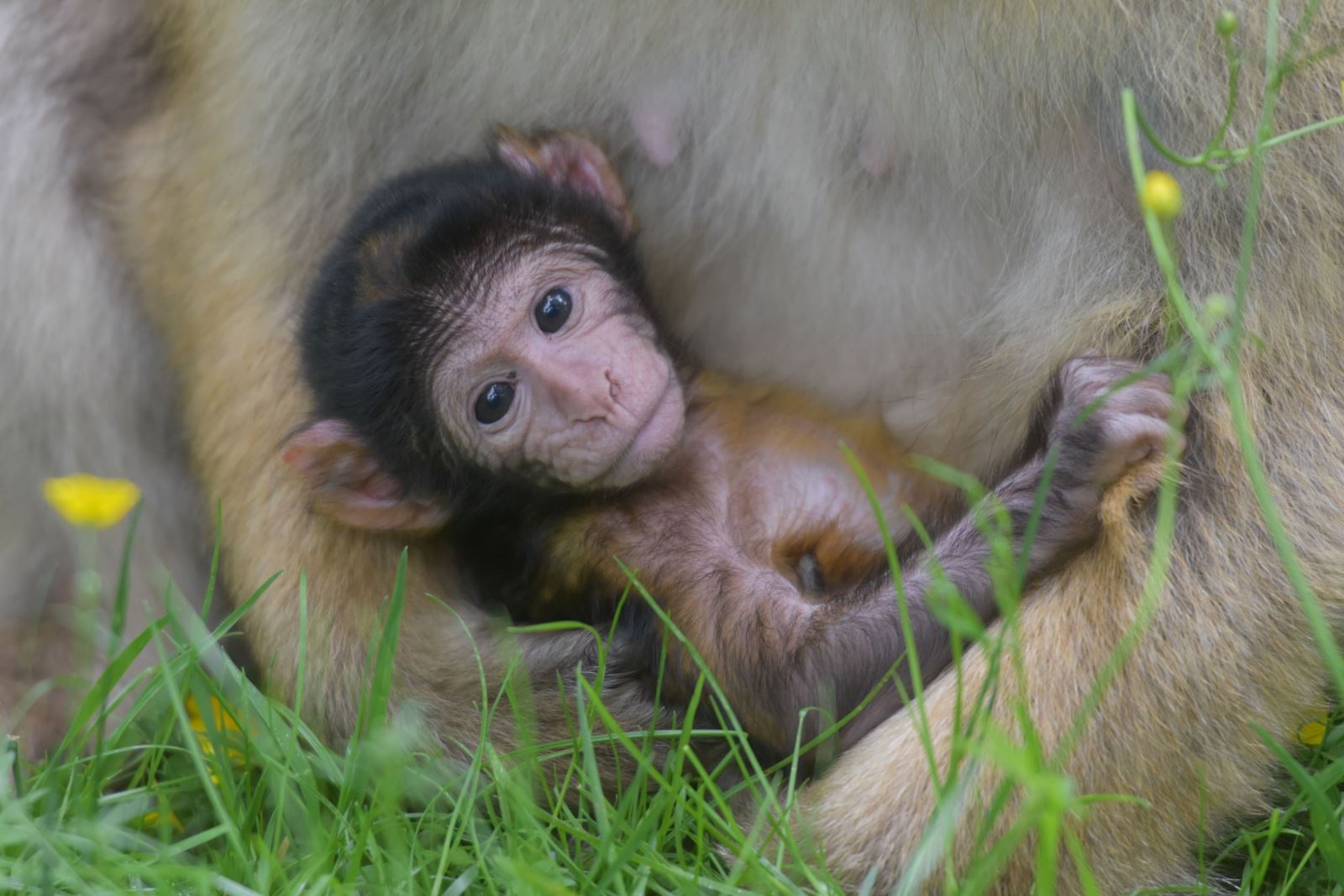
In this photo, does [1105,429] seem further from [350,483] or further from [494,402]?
[350,483]

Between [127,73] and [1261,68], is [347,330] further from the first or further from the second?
[1261,68]

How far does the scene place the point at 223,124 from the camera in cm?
248

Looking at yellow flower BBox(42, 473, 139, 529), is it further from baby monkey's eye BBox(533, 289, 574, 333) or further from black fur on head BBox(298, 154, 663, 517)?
baby monkey's eye BBox(533, 289, 574, 333)

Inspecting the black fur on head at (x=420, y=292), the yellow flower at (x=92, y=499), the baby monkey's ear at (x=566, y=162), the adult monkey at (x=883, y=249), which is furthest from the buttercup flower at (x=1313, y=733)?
the yellow flower at (x=92, y=499)

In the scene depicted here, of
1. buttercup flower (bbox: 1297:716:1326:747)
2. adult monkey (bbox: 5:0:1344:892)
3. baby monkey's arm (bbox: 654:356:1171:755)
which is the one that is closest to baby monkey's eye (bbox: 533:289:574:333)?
adult monkey (bbox: 5:0:1344:892)

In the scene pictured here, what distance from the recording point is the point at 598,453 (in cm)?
221

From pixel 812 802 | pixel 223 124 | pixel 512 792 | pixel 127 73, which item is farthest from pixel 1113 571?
pixel 127 73

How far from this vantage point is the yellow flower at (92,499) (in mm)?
2215

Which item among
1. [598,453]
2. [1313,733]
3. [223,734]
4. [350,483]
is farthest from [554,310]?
[1313,733]

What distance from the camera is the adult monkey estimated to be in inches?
75.8

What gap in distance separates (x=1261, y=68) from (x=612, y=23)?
33.9 inches

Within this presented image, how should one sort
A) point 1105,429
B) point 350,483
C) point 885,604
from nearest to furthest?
point 1105,429, point 885,604, point 350,483

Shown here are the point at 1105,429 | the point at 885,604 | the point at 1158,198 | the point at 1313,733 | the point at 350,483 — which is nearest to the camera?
the point at 1158,198

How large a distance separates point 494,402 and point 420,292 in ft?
0.62
